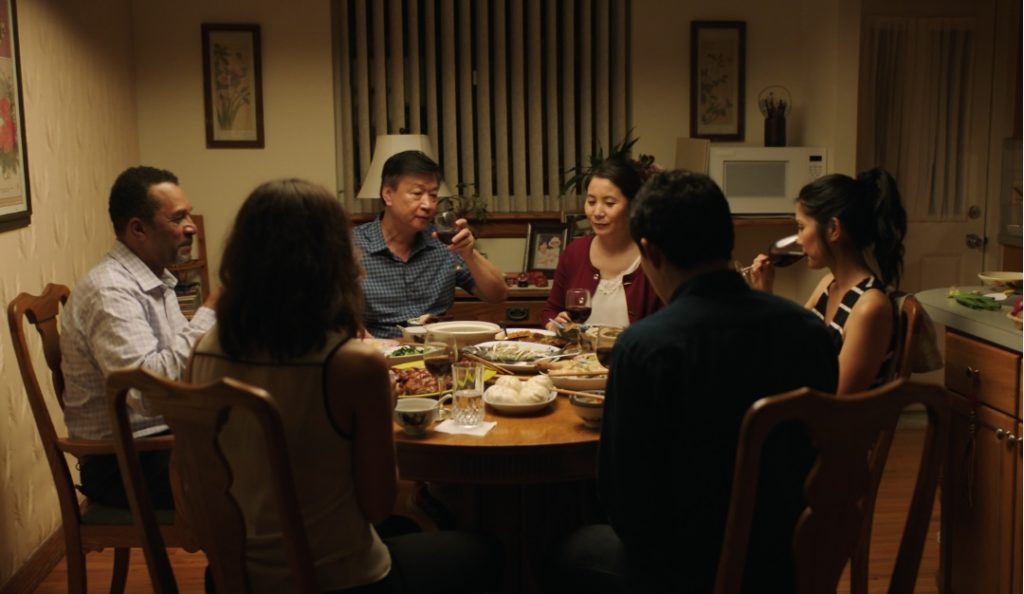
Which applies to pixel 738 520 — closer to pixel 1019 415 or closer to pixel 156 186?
pixel 1019 415

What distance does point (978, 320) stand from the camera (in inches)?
98.7

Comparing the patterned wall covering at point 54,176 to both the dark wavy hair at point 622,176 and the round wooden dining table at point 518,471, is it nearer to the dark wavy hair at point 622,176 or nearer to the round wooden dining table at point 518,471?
the round wooden dining table at point 518,471

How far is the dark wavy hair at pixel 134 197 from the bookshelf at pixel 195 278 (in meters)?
2.04

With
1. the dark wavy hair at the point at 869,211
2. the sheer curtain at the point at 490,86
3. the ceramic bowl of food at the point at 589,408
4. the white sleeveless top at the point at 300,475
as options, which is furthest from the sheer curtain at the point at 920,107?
the white sleeveless top at the point at 300,475

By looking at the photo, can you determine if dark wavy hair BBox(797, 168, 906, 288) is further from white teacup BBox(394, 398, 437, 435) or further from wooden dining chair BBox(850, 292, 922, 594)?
white teacup BBox(394, 398, 437, 435)

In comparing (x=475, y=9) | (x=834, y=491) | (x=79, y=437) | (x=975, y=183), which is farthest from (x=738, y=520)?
(x=975, y=183)

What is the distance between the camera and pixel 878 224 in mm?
2387

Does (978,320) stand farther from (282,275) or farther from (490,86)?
(490,86)

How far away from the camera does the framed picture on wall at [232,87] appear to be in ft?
15.1

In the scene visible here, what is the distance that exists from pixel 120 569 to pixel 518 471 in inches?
46.2

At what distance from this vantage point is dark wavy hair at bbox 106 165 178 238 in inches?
94.8

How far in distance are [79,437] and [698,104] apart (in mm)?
3436

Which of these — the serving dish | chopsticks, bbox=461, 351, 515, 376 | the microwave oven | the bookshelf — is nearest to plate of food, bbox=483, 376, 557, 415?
chopsticks, bbox=461, 351, 515, 376

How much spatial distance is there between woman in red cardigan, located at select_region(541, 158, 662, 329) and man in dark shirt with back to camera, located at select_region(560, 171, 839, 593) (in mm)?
1487
